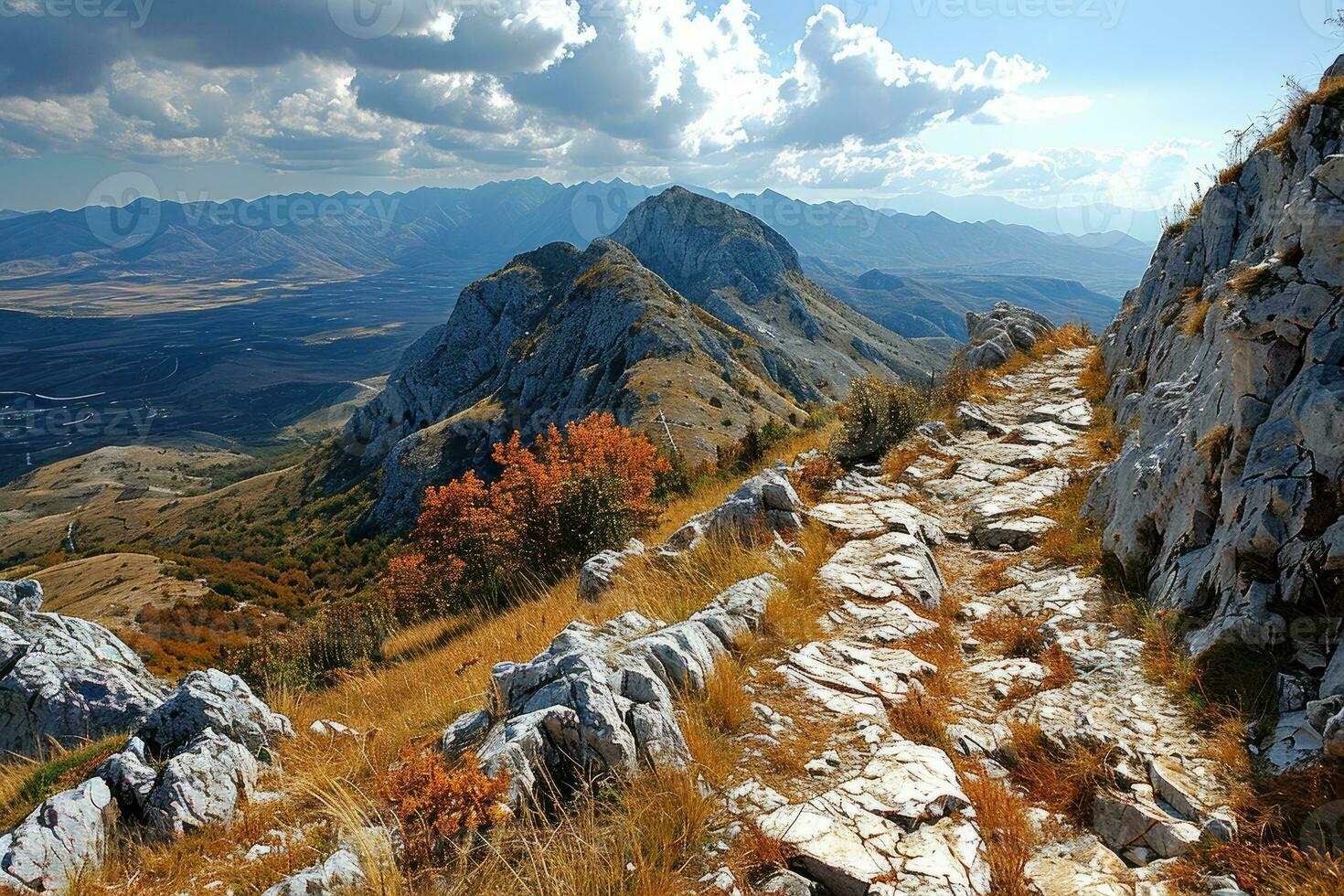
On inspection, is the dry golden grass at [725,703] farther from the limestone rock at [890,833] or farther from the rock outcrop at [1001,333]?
the rock outcrop at [1001,333]

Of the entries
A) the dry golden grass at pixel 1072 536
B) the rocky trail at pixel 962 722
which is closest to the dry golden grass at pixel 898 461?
the rocky trail at pixel 962 722

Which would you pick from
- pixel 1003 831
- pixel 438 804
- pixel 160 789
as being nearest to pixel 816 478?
pixel 1003 831

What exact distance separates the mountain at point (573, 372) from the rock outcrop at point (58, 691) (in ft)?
161

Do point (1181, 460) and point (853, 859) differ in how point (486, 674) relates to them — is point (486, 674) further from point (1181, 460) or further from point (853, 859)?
point (1181, 460)

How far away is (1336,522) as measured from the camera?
5.05 m

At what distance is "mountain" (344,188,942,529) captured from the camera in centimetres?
7912

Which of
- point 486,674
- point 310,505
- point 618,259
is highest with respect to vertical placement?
point 618,259

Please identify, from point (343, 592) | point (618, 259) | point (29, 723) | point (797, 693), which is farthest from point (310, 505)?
point (797, 693)

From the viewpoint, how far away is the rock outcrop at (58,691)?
31.3 ft

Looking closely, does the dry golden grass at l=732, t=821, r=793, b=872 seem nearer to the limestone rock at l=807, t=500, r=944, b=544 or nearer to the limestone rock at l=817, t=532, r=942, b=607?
the limestone rock at l=817, t=532, r=942, b=607

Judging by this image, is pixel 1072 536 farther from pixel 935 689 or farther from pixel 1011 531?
pixel 935 689

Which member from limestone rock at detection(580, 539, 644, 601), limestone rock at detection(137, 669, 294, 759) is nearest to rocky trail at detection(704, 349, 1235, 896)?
limestone rock at detection(580, 539, 644, 601)

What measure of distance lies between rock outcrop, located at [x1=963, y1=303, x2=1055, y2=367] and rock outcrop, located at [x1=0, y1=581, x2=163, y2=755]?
24270 millimetres

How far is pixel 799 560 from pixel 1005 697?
313 cm
